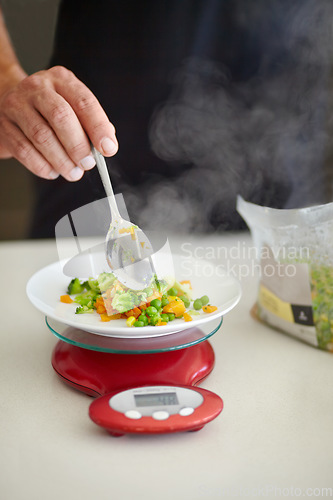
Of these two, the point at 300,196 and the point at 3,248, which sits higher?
the point at 3,248

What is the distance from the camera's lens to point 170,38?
199 cm

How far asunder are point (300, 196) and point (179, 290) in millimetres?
1520

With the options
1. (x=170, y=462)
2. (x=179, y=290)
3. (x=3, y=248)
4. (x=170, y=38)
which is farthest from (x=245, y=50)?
(x=170, y=462)

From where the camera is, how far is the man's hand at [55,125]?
1003mm

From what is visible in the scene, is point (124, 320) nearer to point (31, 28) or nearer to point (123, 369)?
point (123, 369)

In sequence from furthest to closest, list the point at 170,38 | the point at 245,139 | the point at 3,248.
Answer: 1. the point at 245,139
2. the point at 170,38
3. the point at 3,248

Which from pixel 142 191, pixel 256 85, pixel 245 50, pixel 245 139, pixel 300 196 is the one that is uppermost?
pixel 245 50

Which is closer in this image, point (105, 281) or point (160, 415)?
point (160, 415)

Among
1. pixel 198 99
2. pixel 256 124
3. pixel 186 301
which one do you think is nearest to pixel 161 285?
pixel 186 301

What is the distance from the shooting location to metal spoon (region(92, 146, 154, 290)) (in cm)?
98

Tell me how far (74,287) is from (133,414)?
344mm

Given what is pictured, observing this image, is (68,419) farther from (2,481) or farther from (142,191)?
(142,191)

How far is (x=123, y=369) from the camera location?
891 millimetres

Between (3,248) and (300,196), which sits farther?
(300,196)
